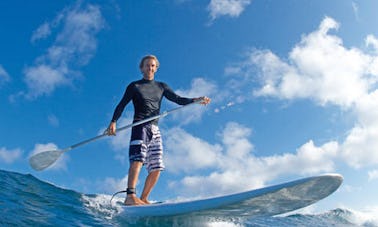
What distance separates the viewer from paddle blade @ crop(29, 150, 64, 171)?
6176 millimetres

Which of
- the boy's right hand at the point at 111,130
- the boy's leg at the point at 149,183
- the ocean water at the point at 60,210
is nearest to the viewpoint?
the ocean water at the point at 60,210

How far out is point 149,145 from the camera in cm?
525

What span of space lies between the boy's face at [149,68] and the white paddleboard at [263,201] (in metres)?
1.90

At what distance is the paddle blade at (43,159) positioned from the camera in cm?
618

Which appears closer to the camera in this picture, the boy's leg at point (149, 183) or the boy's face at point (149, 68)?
the boy's leg at point (149, 183)

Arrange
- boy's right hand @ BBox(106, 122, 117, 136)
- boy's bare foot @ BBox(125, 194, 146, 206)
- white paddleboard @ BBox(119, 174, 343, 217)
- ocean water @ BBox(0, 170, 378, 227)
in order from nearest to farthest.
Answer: white paddleboard @ BBox(119, 174, 343, 217) < ocean water @ BBox(0, 170, 378, 227) < boy's bare foot @ BBox(125, 194, 146, 206) < boy's right hand @ BBox(106, 122, 117, 136)

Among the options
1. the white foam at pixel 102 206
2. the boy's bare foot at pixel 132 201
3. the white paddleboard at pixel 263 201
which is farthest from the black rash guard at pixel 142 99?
the white paddleboard at pixel 263 201

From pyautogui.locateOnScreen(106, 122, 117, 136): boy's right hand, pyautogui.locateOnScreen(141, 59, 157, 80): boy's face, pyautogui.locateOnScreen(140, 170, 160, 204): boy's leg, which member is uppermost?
pyautogui.locateOnScreen(141, 59, 157, 80): boy's face

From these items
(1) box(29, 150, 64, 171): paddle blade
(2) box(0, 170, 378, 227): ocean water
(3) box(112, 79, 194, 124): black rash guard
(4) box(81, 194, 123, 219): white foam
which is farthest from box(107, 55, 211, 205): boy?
(1) box(29, 150, 64, 171): paddle blade

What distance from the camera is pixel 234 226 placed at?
15.4 feet

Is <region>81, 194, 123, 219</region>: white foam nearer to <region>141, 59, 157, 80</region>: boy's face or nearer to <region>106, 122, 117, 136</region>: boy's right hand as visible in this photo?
<region>106, 122, 117, 136</region>: boy's right hand

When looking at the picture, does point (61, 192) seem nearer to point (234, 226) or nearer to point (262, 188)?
point (234, 226)

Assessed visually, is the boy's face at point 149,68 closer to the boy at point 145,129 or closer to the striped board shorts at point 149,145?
the boy at point 145,129

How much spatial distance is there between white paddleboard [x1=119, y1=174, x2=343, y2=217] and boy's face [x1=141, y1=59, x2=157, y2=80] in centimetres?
190
